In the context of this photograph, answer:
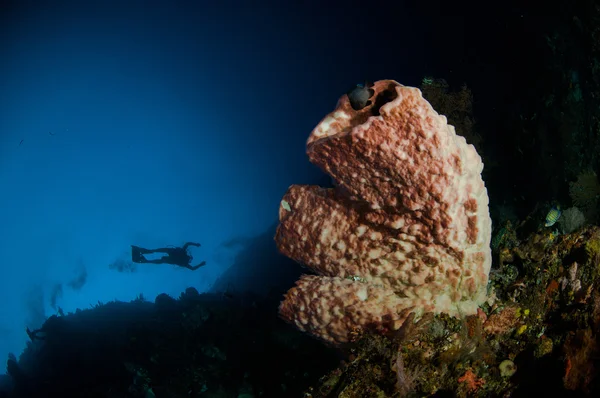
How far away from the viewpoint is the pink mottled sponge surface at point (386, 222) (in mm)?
2320

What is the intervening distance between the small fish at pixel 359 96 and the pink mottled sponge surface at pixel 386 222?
0.39ft

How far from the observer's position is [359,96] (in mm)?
2369

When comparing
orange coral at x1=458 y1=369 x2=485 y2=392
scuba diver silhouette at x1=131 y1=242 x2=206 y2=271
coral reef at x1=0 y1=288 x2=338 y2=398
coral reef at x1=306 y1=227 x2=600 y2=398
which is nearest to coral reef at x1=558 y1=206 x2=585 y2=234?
coral reef at x1=306 y1=227 x2=600 y2=398

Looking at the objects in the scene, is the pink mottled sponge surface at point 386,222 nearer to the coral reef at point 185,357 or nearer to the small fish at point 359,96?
the small fish at point 359,96

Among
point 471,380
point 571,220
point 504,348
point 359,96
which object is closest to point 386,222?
point 359,96

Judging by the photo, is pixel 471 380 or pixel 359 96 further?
pixel 471 380

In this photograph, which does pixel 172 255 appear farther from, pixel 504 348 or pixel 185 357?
pixel 504 348

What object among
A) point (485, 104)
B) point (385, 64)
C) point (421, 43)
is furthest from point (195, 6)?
point (485, 104)

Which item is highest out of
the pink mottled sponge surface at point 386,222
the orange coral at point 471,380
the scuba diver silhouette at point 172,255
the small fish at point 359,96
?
the scuba diver silhouette at point 172,255

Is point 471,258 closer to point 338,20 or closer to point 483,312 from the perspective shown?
point 483,312

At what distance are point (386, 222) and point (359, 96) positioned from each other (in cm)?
110

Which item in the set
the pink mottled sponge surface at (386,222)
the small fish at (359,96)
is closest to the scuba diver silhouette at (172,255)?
the pink mottled sponge surface at (386,222)

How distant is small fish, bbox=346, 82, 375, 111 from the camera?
2.37 meters

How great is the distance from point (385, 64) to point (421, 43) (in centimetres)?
609
